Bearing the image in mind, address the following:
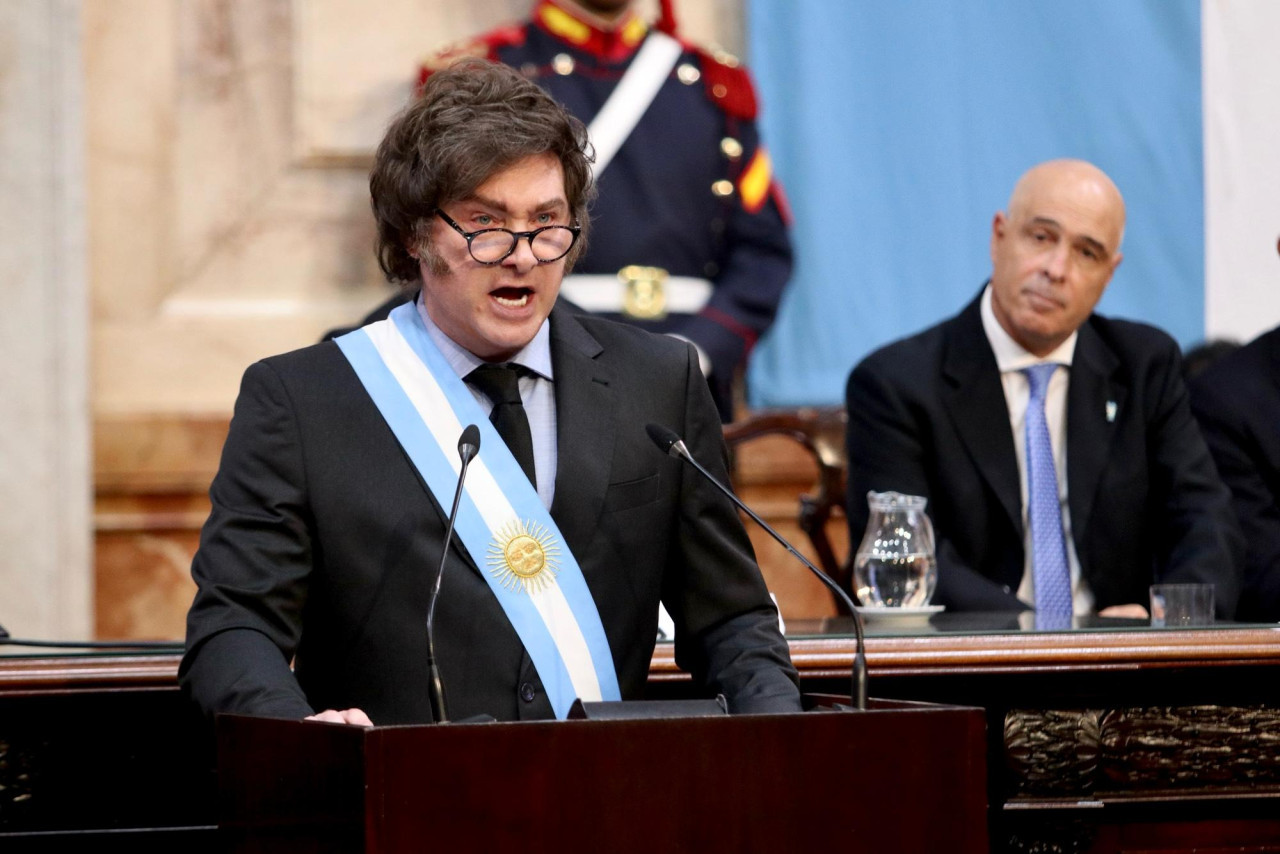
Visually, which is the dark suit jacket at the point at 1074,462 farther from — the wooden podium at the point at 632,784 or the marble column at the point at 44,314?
the marble column at the point at 44,314

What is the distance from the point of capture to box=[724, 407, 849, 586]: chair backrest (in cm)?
339

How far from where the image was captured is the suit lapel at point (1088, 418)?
10.5 ft

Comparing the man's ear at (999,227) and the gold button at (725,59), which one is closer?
the man's ear at (999,227)

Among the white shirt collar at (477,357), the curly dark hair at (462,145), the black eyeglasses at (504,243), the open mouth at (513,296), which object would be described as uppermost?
the curly dark hair at (462,145)

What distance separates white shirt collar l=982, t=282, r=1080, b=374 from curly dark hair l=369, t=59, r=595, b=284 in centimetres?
150

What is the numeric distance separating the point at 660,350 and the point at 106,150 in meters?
3.02

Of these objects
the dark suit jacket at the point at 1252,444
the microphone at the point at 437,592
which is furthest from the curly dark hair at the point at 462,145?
the dark suit jacket at the point at 1252,444

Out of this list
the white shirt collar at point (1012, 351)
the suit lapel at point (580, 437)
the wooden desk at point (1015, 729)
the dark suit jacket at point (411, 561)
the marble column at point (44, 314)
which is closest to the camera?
the dark suit jacket at point (411, 561)

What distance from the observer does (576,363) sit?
6.69 feet

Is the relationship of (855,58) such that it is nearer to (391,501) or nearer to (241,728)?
(391,501)

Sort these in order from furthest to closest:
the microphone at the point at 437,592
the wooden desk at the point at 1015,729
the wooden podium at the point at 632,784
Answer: the wooden desk at the point at 1015,729
the microphone at the point at 437,592
the wooden podium at the point at 632,784

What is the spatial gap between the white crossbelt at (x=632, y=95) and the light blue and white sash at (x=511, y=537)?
93.9 inches

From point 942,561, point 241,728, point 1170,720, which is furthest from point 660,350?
point 942,561

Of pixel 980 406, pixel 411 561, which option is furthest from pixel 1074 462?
pixel 411 561
